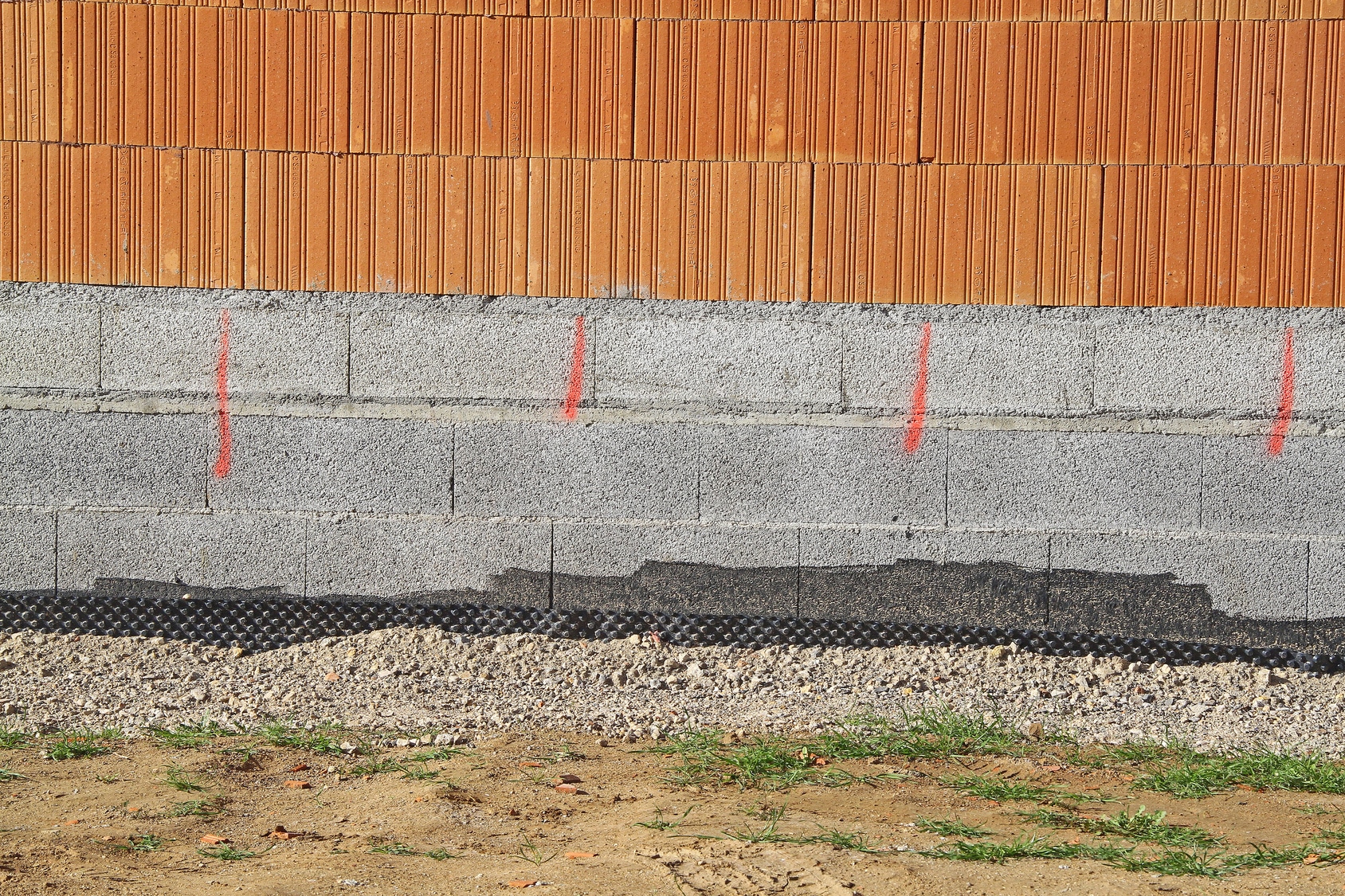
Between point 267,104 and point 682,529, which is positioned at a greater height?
point 267,104

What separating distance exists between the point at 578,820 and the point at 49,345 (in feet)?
10.4

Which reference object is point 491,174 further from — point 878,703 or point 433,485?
point 878,703

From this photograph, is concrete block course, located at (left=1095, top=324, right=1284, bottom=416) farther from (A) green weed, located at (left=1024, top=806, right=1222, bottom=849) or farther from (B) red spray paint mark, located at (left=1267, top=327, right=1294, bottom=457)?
(A) green weed, located at (left=1024, top=806, right=1222, bottom=849)

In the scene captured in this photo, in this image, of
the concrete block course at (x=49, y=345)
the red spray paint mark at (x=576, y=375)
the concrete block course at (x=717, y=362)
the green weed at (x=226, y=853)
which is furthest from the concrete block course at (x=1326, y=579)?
the concrete block course at (x=49, y=345)

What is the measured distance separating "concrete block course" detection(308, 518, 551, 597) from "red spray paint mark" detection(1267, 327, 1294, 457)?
3.06m

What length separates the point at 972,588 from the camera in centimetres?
470

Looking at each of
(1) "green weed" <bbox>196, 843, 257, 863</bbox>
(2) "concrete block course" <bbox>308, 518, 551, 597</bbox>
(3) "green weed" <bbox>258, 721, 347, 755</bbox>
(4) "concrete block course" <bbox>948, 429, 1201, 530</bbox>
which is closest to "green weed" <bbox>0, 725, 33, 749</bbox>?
(3) "green weed" <bbox>258, 721, 347, 755</bbox>

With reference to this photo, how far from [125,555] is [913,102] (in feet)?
12.7

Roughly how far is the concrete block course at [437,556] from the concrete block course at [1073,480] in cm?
181

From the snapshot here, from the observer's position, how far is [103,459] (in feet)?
15.7

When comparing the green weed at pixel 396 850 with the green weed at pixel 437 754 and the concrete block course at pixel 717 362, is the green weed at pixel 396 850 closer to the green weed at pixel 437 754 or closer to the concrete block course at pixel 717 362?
the green weed at pixel 437 754

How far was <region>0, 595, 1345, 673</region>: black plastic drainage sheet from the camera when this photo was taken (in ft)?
15.6

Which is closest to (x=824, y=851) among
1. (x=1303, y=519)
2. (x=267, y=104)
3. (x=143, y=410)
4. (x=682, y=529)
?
(x=682, y=529)

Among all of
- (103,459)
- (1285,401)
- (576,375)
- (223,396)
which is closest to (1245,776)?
(1285,401)
